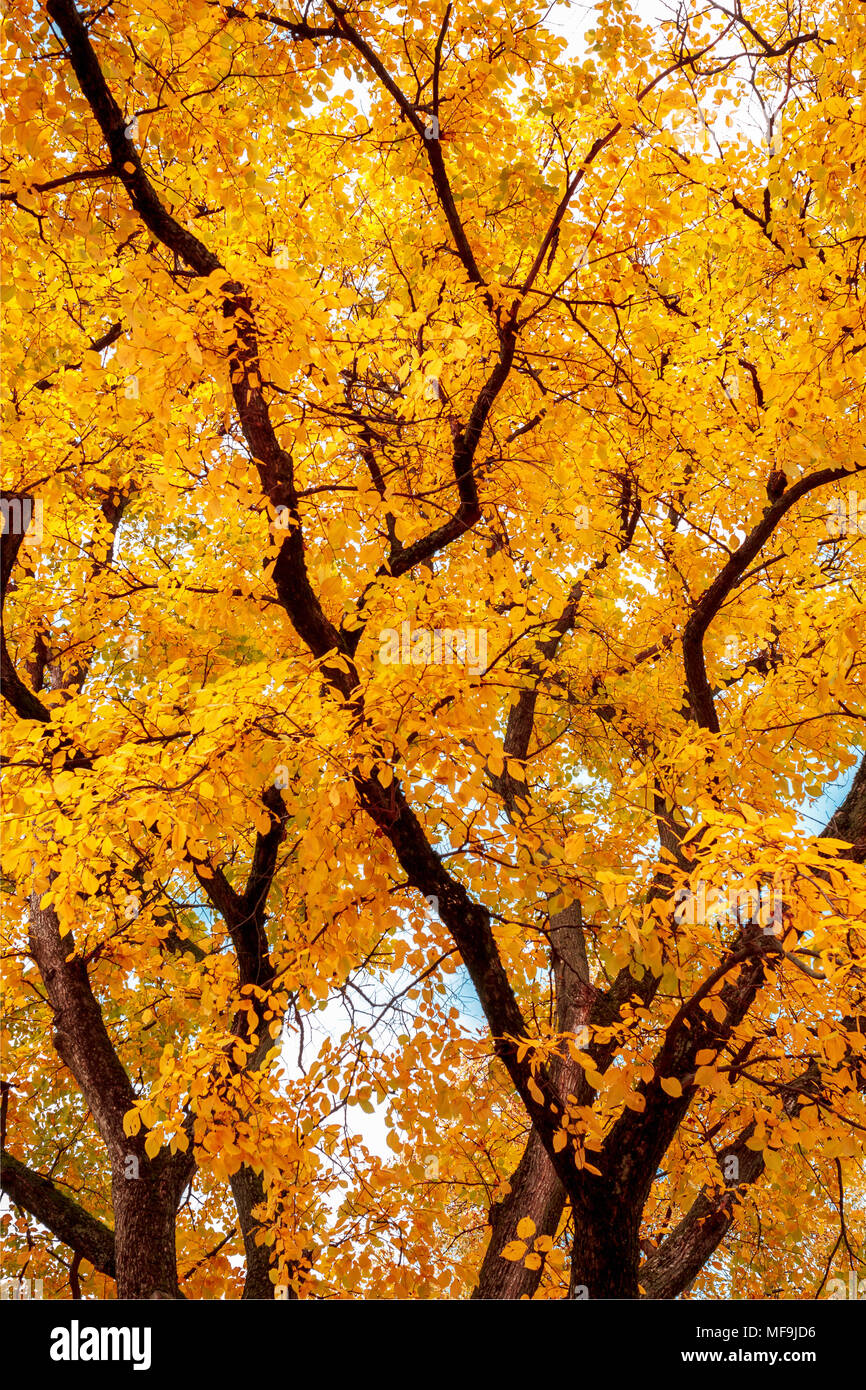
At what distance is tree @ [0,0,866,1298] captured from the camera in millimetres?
4051

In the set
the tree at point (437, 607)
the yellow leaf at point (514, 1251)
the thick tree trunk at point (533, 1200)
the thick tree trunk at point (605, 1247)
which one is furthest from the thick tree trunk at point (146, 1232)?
the thick tree trunk at point (605, 1247)

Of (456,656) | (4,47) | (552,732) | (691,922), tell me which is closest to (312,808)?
(456,656)

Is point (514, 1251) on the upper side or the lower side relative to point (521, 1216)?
lower

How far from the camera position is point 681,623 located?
24.8ft

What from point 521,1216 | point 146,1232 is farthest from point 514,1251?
point 146,1232

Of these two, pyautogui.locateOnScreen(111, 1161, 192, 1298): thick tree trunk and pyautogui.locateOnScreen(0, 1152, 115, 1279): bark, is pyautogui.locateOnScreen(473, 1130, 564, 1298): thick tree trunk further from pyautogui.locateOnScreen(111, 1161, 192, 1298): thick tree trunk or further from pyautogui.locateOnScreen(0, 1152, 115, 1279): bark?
pyautogui.locateOnScreen(0, 1152, 115, 1279): bark

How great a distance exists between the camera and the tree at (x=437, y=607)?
405 centimetres

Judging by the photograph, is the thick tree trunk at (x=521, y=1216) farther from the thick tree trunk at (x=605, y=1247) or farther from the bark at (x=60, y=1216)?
the bark at (x=60, y=1216)

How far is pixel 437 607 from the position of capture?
464 cm

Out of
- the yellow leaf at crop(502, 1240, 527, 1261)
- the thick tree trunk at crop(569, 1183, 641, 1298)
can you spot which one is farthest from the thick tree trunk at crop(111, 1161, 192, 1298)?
the thick tree trunk at crop(569, 1183, 641, 1298)

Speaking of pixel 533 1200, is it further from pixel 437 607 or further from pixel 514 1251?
pixel 437 607

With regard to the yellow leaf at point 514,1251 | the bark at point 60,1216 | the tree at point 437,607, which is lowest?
the yellow leaf at point 514,1251

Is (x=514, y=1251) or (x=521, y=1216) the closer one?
(x=514, y=1251)
